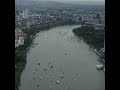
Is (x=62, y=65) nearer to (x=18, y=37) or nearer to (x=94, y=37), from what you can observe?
(x=94, y=37)

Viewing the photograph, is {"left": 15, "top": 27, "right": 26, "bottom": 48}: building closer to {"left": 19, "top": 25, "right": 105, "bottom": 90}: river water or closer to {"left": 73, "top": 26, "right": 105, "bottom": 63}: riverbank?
{"left": 73, "top": 26, "right": 105, "bottom": 63}: riverbank

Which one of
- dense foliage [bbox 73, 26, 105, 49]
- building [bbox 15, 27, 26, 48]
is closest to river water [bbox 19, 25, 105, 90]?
dense foliage [bbox 73, 26, 105, 49]

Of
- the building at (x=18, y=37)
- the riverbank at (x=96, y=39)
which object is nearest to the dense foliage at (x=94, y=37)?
the riverbank at (x=96, y=39)

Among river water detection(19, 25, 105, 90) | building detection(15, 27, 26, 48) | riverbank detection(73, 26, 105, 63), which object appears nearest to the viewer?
building detection(15, 27, 26, 48)

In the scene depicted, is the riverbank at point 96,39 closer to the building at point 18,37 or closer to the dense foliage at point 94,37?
the dense foliage at point 94,37
